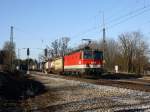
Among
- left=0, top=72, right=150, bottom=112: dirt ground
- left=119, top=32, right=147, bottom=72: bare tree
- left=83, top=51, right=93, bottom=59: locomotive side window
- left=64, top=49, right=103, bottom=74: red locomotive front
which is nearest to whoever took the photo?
left=0, top=72, right=150, bottom=112: dirt ground

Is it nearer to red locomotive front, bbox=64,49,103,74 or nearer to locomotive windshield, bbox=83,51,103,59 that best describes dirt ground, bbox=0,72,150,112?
red locomotive front, bbox=64,49,103,74

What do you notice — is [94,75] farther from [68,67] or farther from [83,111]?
[83,111]

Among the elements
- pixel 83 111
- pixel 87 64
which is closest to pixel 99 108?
pixel 83 111

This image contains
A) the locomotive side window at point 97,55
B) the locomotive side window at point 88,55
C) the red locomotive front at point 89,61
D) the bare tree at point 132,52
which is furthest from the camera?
the bare tree at point 132,52

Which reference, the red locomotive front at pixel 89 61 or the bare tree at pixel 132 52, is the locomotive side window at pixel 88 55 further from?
the bare tree at pixel 132 52

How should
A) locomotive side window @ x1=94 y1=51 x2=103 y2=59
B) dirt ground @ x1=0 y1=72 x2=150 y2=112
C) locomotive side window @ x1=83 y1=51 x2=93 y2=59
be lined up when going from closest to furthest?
dirt ground @ x1=0 y1=72 x2=150 y2=112 → locomotive side window @ x1=83 y1=51 x2=93 y2=59 → locomotive side window @ x1=94 y1=51 x2=103 y2=59

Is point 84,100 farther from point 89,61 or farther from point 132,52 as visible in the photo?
point 132,52

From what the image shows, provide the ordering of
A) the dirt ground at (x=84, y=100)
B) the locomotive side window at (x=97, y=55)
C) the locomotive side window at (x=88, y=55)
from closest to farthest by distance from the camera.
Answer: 1. the dirt ground at (x=84, y=100)
2. the locomotive side window at (x=88, y=55)
3. the locomotive side window at (x=97, y=55)

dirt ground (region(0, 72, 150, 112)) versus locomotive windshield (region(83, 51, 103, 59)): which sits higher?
locomotive windshield (region(83, 51, 103, 59))

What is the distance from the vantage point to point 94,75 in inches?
1753

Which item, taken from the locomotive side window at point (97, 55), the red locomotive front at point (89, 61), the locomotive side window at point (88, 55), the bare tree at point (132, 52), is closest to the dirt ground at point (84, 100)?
the red locomotive front at point (89, 61)

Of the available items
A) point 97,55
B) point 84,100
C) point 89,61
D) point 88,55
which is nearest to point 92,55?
point 88,55

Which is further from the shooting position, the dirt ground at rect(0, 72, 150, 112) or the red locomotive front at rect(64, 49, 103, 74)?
the red locomotive front at rect(64, 49, 103, 74)

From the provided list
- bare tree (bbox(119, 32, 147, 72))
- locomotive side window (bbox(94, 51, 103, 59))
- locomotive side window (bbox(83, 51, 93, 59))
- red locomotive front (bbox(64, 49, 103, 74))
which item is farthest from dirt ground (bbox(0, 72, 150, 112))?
bare tree (bbox(119, 32, 147, 72))
